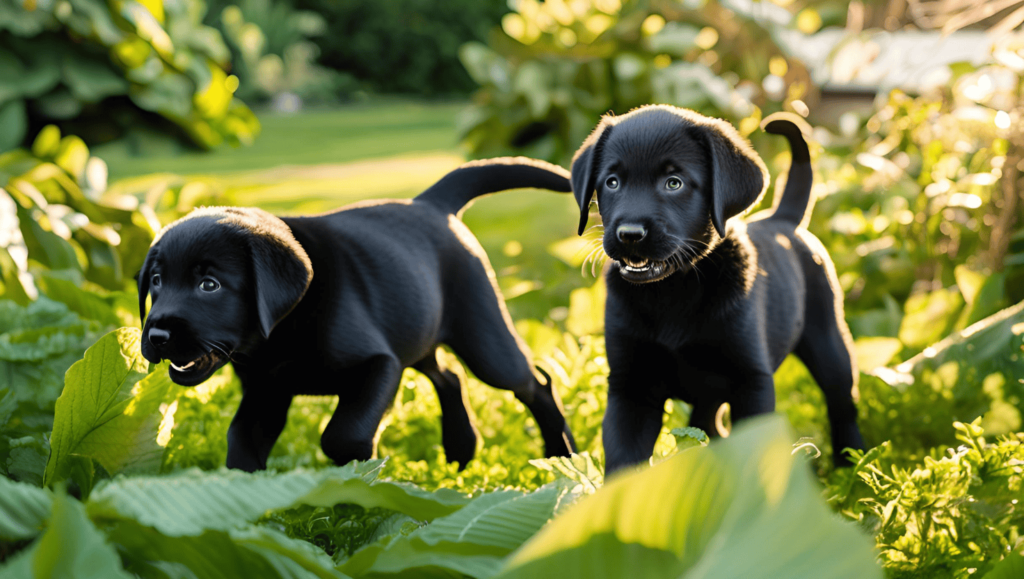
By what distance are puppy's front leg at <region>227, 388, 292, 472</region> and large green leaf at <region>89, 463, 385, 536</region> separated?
84 centimetres

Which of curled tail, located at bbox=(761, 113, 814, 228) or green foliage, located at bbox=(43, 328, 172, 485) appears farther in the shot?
curled tail, located at bbox=(761, 113, 814, 228)

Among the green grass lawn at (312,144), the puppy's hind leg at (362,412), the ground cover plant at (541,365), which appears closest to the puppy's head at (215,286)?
the ground cover plant at (541,365)

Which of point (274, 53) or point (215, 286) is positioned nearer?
point (215, 286)

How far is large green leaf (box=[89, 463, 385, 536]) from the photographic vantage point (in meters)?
1.00

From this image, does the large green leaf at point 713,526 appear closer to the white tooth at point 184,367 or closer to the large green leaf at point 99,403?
the large green leaf at point 99,403

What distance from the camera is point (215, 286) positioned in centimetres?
164

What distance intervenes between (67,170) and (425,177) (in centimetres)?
292

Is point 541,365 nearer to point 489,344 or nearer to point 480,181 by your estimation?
point 489,344

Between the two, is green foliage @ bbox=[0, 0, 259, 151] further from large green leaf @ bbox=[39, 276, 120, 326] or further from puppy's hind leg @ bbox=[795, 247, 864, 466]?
puppy's hind leg @ bbox=[795, 247, 864, 466]

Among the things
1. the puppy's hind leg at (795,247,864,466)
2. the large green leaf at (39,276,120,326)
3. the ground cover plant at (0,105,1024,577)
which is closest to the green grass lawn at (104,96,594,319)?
the large green leaf at (39,276,120,326)

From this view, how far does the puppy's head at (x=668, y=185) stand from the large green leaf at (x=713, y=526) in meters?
0.78

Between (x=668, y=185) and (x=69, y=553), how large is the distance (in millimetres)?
1202

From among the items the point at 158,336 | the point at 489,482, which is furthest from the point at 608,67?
the point at 158,336

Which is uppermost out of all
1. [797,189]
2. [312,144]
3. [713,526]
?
[713,526]
